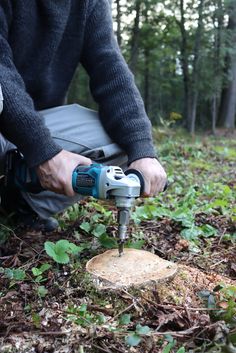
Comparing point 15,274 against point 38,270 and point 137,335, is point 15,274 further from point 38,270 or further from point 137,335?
point 137,335

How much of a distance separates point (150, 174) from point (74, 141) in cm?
55

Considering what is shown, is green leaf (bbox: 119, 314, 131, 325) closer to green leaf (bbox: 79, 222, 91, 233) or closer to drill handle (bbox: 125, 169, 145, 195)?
drill handle (bbox: 125, 169, 145, 195)

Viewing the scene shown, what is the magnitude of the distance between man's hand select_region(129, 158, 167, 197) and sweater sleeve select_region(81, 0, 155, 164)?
8 centimetres

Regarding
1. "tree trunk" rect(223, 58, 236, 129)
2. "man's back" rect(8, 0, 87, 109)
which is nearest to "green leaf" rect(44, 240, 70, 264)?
"man's back" rect(8, 0, 87, 109)

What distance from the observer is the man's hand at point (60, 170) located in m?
1.96

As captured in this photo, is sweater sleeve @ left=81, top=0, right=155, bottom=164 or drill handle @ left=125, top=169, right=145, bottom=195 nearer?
drill handle @ left=125, top=169, right=145, bottom=195

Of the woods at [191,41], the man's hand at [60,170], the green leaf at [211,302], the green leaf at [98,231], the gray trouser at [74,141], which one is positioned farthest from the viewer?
the woods at [191,41]

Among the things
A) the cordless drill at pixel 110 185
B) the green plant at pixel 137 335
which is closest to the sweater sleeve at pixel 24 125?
the cordless drill at pixel 110 185

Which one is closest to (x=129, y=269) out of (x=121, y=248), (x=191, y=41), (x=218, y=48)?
(x=121, y=248)

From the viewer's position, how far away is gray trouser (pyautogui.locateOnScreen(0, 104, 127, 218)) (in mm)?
2502

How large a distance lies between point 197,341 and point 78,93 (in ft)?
63.6

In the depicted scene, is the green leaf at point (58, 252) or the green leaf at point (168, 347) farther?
the green leaf at point (58, 252)

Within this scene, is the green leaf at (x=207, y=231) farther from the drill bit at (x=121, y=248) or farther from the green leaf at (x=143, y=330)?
the green leaf at (x=143, y=330)

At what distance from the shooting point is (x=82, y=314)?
63.5 inches
